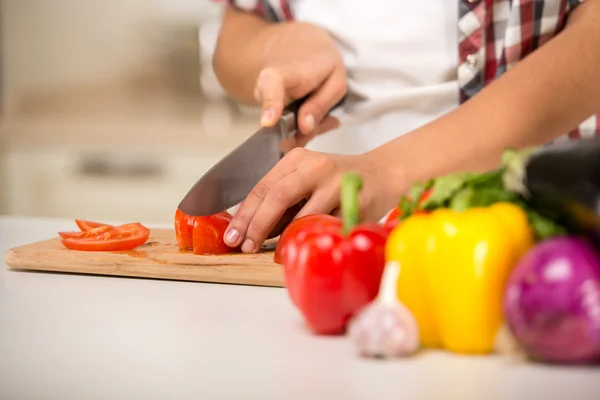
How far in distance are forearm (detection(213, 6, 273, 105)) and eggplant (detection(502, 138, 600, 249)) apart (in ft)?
3.66

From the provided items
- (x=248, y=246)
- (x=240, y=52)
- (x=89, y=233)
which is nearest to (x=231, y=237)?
(x=248, y=246)

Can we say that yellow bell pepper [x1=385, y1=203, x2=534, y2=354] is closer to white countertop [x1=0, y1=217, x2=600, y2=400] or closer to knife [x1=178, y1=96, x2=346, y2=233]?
white countertop [x1=0, y1=217, x2=600, y2=400]

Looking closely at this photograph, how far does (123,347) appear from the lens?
74 cm

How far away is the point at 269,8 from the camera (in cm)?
183

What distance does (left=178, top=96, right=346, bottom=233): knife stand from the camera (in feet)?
3.83

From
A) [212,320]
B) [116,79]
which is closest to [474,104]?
[212,320]

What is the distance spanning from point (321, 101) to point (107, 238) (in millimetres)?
532

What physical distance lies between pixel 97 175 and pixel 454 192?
2.93 metres

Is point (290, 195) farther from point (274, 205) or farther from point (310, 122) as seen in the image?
point (310, 122)

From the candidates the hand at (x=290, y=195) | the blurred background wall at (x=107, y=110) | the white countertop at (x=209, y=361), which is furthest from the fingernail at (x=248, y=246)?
the blurred background wall at (x=107, y=110)

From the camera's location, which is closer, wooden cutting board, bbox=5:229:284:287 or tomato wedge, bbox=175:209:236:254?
wooden cutting board, bbox=5:229:284:287

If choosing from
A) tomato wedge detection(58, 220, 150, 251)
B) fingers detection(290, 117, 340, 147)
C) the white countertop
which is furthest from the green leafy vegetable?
fingers detection(290, 117, 340, 147)

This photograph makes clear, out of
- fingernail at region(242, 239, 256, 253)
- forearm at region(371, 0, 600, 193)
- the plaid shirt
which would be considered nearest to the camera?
fingernail at region(242, 239, 256, 253)

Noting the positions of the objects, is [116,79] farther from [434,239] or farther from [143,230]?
[434,239]
